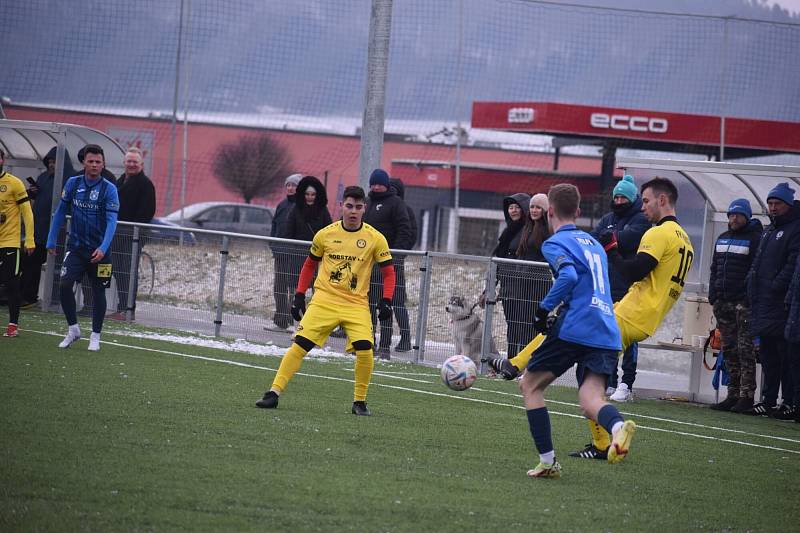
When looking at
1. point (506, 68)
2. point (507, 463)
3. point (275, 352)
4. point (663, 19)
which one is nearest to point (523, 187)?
point (506, 68)

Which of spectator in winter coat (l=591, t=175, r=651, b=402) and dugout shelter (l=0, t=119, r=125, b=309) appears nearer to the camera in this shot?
spectator in winter coat (l=591, t=175, r=651, b=402)

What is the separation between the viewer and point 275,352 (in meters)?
13.9

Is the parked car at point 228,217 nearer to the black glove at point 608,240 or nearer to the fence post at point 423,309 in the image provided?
the fence post at point 423,309

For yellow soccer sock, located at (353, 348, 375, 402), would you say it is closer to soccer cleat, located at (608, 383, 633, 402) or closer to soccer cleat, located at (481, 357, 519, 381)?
soccer cleat, located at (481, 357, 519, 381)

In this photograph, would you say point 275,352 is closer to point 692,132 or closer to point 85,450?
point 85,450

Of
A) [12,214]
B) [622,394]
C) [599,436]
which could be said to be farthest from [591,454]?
[12,214]

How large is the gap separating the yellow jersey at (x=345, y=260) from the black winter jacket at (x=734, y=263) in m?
4.36

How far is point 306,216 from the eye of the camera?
1566cm

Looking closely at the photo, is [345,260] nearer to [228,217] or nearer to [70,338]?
[70,338]

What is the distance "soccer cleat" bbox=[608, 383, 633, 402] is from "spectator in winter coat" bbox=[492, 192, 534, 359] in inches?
57.8

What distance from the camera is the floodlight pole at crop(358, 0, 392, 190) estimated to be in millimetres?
16281

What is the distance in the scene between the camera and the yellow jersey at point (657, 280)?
29.1 ft

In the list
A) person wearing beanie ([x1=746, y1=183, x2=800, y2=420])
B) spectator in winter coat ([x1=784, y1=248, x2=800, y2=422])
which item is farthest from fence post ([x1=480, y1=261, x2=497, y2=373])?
spectator in winter coat ([x1=784, y1=248, x2=800, y2=422])

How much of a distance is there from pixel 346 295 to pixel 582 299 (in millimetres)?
2702
